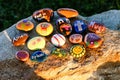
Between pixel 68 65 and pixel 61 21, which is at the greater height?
pixel 61 21

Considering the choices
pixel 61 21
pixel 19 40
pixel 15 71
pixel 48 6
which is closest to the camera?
pixel 15 71

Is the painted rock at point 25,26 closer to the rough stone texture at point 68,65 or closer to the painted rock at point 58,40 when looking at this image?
the rough stone texture at point 68,65

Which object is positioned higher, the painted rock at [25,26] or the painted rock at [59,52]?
the painted rock at [25,26]

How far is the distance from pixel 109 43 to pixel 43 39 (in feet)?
1.65

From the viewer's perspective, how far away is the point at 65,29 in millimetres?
3512

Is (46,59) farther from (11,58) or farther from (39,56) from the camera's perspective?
(11,58)

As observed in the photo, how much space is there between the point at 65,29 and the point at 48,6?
114 cm

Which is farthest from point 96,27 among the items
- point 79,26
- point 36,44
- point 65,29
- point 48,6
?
point 48,6

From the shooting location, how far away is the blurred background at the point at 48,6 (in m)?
4.60

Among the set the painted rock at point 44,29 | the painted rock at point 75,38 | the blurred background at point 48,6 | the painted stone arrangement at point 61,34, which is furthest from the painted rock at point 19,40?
the blurred background at point 48,6

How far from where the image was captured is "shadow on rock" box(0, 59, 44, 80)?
3.33 meters

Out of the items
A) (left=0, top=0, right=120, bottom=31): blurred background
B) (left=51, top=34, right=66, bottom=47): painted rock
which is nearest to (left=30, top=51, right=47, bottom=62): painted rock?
(left=51, top=34, right=66, bottom=47): painted rock

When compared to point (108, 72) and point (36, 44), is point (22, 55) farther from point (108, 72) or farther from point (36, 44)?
point (108, 72)

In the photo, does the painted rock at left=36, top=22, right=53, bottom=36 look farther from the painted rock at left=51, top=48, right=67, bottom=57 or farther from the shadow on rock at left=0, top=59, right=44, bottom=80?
the shadow on rock at left=0, top=59, right=44, bottom=80
